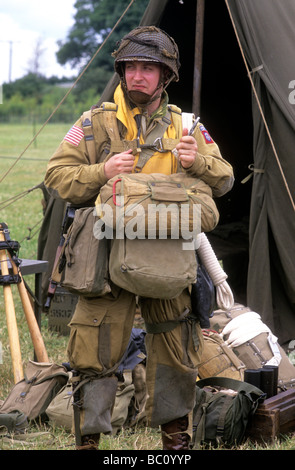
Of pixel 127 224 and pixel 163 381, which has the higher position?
pixel 127 224

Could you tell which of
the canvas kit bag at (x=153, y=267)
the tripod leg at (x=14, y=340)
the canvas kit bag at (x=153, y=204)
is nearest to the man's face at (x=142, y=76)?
the canvas kit bag at (x=153, y=204)

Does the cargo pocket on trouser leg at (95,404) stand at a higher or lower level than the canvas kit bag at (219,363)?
higher

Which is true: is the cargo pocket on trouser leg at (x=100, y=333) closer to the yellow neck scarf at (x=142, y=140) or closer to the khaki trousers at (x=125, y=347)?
the khaki trousers at (x=125, y=347)

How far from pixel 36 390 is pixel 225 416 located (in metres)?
1.11

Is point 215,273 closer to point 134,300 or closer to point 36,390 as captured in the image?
point 134,300

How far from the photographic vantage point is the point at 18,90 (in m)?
52.5

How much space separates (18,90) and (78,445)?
5136 centimetres

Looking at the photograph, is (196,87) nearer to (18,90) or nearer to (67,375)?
(67,375)

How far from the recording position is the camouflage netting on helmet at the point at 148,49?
10.6ft

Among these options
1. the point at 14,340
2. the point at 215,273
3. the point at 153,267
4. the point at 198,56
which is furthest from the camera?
the point at 198,56

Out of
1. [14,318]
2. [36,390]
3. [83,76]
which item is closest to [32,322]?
[14,318]

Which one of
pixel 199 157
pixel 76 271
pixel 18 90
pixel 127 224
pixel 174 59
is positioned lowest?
pixel 76 271

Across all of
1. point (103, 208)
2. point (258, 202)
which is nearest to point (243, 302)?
point (258, 202)

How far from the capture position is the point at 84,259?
3.15 m
